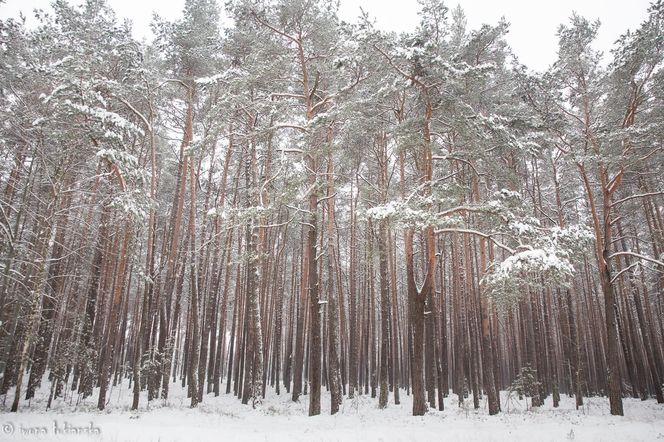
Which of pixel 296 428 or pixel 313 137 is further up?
pixel 313 137

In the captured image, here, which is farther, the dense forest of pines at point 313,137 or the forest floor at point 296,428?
the dense forest of pines at point 313,137

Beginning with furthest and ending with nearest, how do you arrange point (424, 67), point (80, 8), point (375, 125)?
point (80, 8) < point (375, 125) < point (424, 67)

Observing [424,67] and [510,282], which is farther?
[424,67]

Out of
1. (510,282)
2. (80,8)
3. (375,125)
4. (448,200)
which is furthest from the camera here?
(80,8)

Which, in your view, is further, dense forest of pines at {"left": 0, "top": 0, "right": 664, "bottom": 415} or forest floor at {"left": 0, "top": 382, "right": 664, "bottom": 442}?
dense forest of pines at {"left": 0, "top": 0, "right": 664, "bottom": 415}

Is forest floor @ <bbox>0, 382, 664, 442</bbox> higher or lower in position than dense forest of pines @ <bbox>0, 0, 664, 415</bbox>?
lower

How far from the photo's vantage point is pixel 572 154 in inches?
508

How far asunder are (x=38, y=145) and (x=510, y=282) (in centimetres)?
1248

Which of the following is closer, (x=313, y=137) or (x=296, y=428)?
(x=296, y=428)

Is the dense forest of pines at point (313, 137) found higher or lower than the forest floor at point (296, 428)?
higher

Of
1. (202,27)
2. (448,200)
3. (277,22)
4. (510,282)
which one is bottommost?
(510,282)

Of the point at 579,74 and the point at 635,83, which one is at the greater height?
the point at 579,74

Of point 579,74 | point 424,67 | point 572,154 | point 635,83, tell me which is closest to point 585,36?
point 579,74

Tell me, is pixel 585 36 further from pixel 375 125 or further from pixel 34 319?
pixel 34 319
